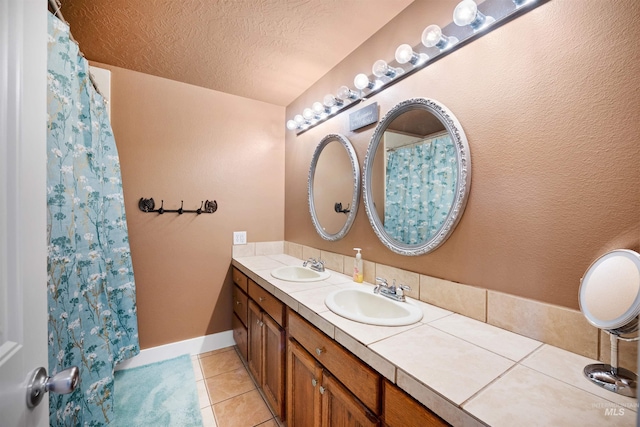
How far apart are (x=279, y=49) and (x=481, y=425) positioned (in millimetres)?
1997

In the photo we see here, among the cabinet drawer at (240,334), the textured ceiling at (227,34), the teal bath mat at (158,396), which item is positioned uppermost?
the textured ceiling at (227,34)

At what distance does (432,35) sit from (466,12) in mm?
146

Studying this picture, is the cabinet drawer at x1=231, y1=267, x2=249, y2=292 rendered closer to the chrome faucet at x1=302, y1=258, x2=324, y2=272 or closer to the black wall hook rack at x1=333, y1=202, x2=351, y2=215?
the chrome faucet at x1=302, y1=258, x2=324, y2=272

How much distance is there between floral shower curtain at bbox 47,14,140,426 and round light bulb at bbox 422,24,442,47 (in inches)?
60.1

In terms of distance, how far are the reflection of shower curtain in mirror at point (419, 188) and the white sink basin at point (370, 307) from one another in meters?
0.33

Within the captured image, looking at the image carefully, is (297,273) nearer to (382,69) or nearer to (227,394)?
(227,394)

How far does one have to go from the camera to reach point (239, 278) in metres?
2.10

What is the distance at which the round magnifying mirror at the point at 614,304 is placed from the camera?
0.63 meters

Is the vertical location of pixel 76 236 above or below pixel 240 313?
above

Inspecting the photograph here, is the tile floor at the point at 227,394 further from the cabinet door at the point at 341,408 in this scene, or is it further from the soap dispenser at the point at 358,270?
the soap dispenser at the point at 358,270


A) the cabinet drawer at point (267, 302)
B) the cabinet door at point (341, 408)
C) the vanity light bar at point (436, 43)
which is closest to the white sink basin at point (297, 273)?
the cabinet drawer at point (267, 302)

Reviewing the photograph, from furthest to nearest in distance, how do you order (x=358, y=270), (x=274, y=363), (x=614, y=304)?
1. (x=358, y=270)
2. (x=274, y=363)
3. (x=614, y=304)

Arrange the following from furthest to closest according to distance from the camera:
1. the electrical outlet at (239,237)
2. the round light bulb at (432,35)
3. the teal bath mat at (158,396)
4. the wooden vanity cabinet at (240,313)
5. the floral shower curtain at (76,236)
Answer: the electrical outlet at (239,237) → the wooden vanity cabinet at (240,313) → the teal bath mat at (158,396) → the round light bulb at (432,35) → the floral shower curtain at (76,236)

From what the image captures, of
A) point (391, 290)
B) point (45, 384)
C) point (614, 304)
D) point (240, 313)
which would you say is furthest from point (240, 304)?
point (614, 304)
